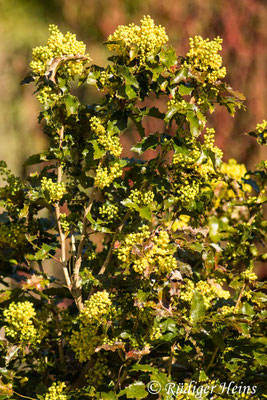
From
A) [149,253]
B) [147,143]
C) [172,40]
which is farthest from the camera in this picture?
[172,40]

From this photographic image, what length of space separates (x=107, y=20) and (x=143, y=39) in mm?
2816

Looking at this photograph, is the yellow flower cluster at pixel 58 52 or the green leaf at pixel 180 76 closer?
the green leaf at pixel 180 76

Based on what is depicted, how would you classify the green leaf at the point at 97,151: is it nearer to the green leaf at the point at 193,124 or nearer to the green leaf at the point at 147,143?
the green leaf at the point at 147,143

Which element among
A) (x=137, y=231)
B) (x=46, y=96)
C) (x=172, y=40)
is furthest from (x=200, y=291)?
(x=172, y=40)

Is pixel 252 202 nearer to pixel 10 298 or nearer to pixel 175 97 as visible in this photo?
pixel 175 97

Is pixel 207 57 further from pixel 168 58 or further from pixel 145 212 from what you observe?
pixel 145 212

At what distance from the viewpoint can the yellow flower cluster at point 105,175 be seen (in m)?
1.54

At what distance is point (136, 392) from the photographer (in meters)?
1.48

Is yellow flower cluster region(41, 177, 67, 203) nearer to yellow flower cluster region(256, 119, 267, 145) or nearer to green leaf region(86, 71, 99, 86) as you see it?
green leaf region(86, 71, 99, 86)

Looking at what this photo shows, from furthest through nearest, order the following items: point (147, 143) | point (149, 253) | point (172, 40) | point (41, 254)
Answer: point (172, 40)
point (41, 254)
point (147, 143)
point (149, 253)

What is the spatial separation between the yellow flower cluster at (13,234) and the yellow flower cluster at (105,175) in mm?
331

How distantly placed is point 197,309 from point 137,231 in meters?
0.29

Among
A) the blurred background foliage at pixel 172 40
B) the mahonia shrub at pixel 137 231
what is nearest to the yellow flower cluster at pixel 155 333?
the mahonia shrub at pixel 137 231

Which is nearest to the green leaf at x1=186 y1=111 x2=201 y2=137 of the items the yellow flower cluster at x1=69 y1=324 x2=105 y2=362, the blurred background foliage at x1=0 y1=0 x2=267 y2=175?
the yellow flower cluster at x1=69 y1=324 x2=105 y2=362
